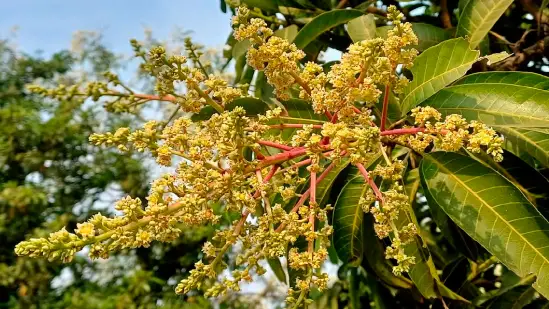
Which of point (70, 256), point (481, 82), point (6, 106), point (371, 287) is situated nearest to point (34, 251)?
point (70, 256)

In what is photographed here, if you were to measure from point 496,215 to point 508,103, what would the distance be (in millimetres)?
192

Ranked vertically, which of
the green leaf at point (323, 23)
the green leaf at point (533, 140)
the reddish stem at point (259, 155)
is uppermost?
the green leaf at point (323, 23)

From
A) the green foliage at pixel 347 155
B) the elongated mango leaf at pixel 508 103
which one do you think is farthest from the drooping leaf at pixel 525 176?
the elongated mango leaf at pixel 508 103

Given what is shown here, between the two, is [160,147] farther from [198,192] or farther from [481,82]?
[481,82]

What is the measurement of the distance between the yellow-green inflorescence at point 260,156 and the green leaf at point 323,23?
0.42m

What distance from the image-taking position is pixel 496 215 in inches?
35.7

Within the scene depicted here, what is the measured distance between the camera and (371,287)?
70.0 inches

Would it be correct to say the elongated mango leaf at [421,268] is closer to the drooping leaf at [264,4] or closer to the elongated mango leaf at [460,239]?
the elongated mango leaf at [460,239]

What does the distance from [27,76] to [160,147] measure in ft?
20.6

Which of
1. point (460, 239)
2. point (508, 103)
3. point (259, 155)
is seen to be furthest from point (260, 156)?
point (460, 239)

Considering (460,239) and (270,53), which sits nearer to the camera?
(270,53)

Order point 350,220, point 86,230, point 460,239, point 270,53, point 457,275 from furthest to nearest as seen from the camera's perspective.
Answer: point 457,275, point 460,239, point 350,220, point 270,53, point 86,230

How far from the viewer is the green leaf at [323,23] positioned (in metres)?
1.34

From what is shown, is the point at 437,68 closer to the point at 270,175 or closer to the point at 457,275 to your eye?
the point at 270,175
